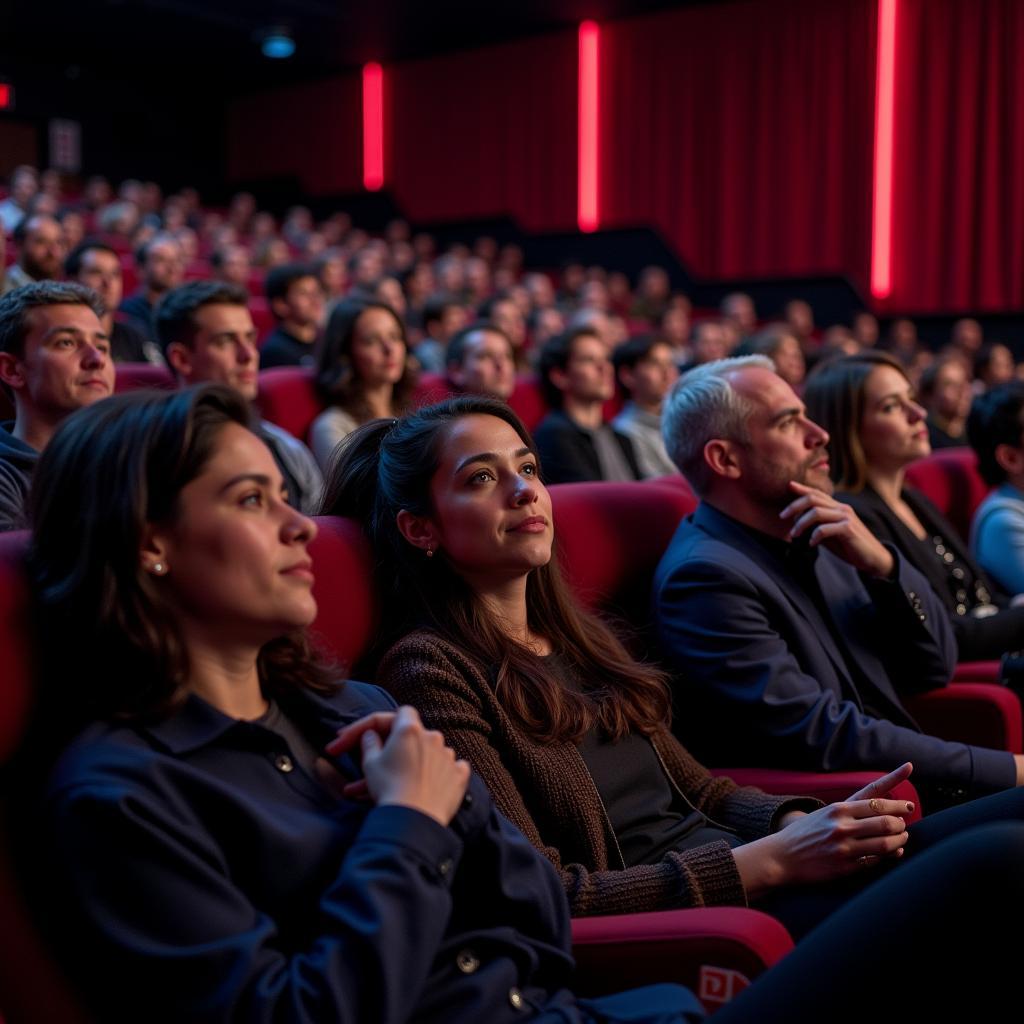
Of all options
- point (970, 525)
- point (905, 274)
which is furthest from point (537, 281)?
point (970, 525)

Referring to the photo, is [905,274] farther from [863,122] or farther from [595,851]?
[595,851]

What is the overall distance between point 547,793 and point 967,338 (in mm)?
5230

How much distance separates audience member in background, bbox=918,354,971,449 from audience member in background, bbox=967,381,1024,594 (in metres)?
1.10

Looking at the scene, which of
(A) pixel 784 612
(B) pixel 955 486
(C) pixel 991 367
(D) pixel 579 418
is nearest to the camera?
(A) pixel 784 612

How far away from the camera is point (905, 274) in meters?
6.65

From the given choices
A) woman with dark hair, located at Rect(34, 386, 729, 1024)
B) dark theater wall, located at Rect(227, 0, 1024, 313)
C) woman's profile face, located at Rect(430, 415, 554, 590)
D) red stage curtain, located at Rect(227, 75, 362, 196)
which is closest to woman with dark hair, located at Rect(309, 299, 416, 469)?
woman's profile face, located at Rect(430, 415, 554, 590)

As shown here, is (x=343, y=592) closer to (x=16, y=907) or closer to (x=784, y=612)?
(x=16, y=907)

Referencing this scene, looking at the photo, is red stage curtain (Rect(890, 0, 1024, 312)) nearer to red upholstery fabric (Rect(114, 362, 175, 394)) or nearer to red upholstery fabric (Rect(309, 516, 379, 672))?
red upholstery fabric (Rect(114, 362, 175, 394))

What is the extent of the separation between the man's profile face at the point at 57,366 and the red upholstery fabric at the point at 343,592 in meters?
0.53

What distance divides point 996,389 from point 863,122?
4994mm

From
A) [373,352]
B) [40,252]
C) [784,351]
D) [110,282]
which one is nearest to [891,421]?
[373,352]

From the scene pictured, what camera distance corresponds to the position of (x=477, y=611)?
108 cm

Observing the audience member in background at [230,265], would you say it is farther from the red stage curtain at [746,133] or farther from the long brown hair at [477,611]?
the red stage curtain at [746,133]

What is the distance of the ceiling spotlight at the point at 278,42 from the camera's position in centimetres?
745
